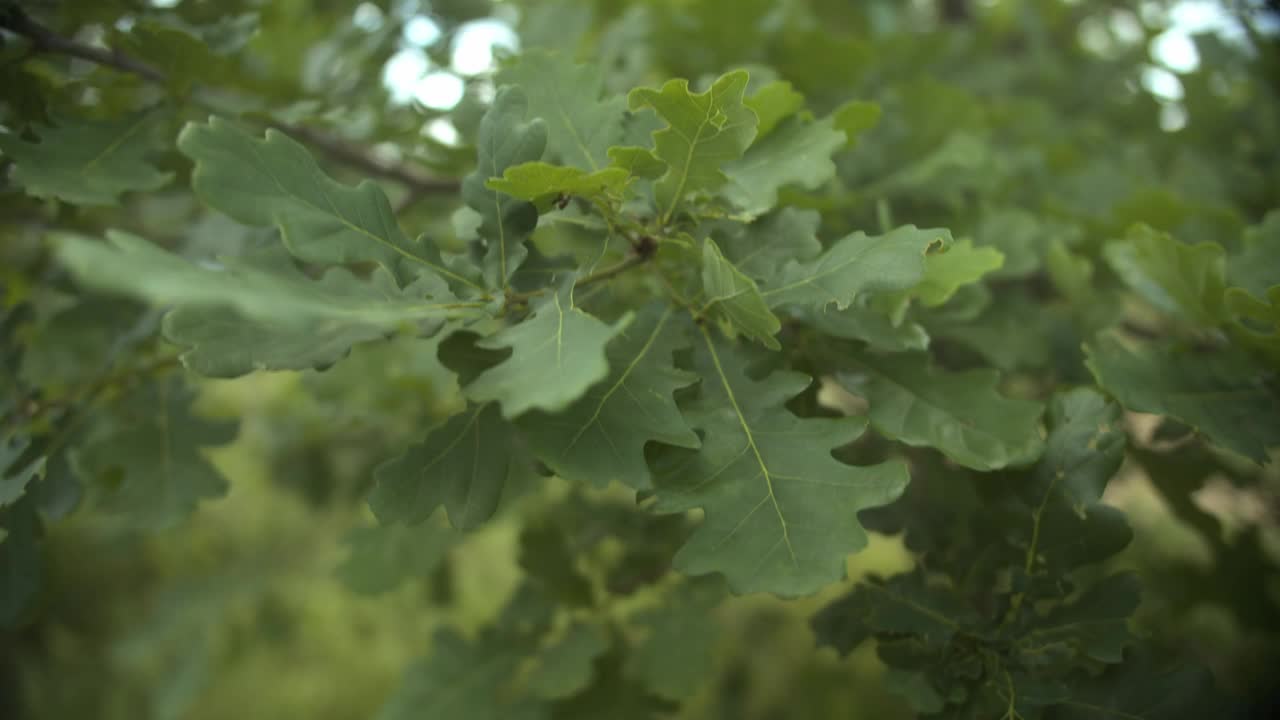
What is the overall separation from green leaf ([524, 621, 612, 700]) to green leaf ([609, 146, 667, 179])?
0.66 meters

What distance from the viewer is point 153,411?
3.63 feet

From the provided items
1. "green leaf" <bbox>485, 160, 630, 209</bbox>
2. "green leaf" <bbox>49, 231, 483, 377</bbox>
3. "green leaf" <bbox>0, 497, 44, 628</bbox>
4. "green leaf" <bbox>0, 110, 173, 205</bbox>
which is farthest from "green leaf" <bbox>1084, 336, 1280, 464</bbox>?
"green leaf" <bbox>0, 497, 44, 628</bbox>

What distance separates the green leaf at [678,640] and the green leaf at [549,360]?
63cm

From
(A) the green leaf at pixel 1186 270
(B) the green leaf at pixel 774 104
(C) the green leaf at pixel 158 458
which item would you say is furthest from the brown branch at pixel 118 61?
(A) the green leaf at pixel 1186 270

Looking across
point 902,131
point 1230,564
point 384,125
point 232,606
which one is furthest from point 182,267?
point 232,606

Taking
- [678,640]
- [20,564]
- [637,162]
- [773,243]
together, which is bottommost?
[678,640]

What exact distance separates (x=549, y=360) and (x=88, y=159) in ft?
2.11

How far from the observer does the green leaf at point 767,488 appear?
2.18 ft

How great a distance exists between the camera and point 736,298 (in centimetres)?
69

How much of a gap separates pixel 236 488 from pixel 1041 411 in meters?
2.72

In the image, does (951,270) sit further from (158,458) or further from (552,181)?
(158,458)

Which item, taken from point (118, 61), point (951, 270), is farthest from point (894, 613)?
point (118, 61)

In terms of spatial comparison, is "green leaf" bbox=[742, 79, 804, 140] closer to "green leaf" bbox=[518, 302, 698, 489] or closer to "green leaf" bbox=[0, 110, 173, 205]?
"green leaf" bbox=[518, 302, 698, 489]

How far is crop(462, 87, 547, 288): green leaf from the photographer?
72 centimetres
